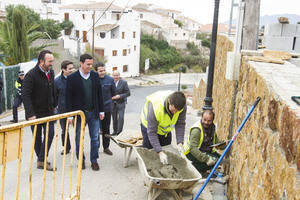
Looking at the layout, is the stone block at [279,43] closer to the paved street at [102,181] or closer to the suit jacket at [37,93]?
the paved street at [102,181]

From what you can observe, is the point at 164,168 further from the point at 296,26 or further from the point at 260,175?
the point at 296,26

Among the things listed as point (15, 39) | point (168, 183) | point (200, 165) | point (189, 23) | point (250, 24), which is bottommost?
point (200, 165)

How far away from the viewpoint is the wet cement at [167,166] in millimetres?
4004

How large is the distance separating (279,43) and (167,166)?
4486mm

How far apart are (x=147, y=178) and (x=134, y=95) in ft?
108

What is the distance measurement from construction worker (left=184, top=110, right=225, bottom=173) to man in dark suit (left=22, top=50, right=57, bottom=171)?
2262 millimetres

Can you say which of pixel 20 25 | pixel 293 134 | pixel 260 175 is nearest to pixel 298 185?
pixel 293 134

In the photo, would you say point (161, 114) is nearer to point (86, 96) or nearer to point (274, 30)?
point (86, 96)

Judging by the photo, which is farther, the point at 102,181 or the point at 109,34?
the point at 109,34

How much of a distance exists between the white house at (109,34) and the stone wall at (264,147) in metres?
41.4

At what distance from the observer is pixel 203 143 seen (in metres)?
4.77

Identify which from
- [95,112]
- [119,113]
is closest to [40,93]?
[95,112]

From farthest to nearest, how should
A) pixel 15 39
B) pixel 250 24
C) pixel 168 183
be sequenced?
pixel 15 39 < pixel 250 24 < pixel 168 183

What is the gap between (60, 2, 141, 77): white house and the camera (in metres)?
44.8
